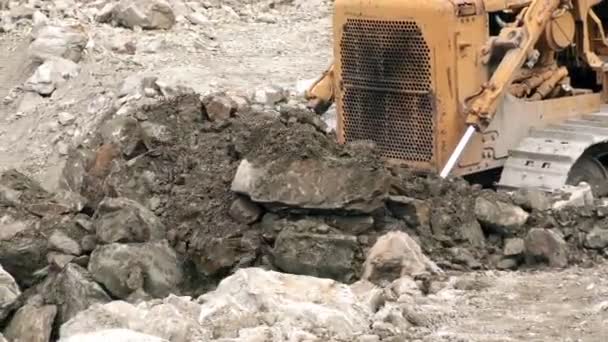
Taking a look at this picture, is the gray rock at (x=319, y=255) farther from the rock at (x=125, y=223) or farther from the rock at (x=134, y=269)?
the rock at (x=125, y=223)

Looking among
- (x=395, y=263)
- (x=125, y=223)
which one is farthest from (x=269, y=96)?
(x=395, y=263)

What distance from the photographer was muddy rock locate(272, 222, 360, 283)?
293 inches

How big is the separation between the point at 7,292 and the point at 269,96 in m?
5.90

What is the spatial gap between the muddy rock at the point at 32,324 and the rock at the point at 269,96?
5774 millimetres

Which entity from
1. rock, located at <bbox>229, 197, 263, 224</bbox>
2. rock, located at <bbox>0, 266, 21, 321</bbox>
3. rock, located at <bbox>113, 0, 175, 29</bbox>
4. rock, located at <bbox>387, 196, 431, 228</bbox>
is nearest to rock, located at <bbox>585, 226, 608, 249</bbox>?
rock, located at <bbox>387, 196, 431, 228</bbox>

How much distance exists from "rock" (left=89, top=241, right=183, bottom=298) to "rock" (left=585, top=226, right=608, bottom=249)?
2.30 meters

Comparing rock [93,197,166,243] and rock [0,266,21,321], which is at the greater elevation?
rock [93,197,166,243]

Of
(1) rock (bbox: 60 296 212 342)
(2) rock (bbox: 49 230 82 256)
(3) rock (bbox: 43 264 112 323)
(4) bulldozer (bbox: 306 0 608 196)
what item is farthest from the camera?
(4) bulldozer (bbox: 306 0 608 196)

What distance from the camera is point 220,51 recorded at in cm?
1619

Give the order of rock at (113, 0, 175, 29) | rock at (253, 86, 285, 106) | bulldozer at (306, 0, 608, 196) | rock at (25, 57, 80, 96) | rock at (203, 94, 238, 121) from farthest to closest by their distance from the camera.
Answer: rock at (113, 0, 175, 29), rock at (25, 57, 80, 96), rock at (253, 86, 285, 106), rock at (203, 94, 238, 121), bulldozer at (306, 0, 608, 196)

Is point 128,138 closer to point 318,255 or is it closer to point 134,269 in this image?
point 134,269

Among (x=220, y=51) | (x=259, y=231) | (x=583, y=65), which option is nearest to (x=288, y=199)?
(x=259, y=231)

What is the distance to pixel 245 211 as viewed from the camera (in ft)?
26.0

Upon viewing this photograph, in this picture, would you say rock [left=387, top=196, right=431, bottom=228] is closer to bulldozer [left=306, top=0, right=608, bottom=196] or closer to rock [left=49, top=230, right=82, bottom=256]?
bulldozer [left=306, top=0, right=608, bottom=196]
